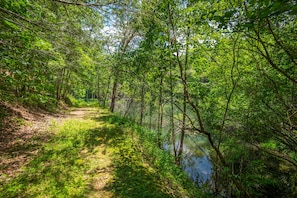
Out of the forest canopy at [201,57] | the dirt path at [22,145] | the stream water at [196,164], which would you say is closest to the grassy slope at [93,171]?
the dirt path at [22,145]

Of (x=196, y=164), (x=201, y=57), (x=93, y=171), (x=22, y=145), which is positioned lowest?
(x=196, y=164)

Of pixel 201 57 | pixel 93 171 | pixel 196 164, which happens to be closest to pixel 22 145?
pixel 93 171

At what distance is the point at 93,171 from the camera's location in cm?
445

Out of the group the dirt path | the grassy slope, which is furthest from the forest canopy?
the grassy slope

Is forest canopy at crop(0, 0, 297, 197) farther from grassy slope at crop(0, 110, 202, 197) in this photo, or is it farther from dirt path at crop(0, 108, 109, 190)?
grassy slope at crop(0, 110, 202, 197)

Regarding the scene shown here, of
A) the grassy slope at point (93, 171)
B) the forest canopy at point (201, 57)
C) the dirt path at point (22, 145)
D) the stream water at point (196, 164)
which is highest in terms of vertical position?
the forest canopy at point (201, 57)

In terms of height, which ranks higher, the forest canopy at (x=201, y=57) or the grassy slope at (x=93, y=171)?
the forest canopy at (x=201, y=57)

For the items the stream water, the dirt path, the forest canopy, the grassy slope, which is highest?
the forest canopy

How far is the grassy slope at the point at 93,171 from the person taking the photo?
360 cm

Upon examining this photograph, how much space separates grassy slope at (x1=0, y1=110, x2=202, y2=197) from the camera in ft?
11.8

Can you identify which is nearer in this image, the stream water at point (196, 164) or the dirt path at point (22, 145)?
the dirt path at point (22, 145)

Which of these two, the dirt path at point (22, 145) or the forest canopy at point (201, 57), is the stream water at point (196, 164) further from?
the dirt path at point (22, 145)

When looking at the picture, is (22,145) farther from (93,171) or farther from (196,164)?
(196,164)

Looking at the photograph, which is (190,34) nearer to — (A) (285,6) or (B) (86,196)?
(A) (285,6)
